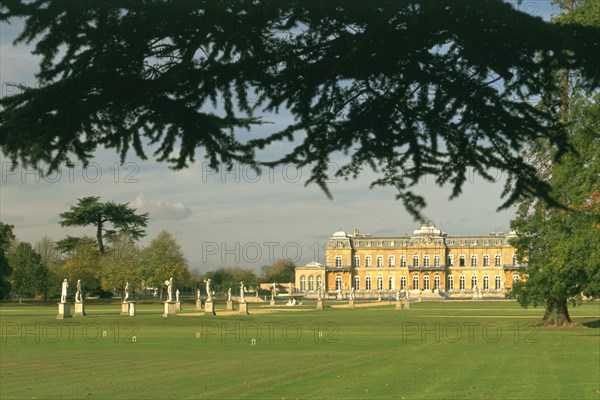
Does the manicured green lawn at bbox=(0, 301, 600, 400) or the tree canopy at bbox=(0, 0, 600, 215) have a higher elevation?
the tree canopy at bbox=(0, 0, 600, 215)

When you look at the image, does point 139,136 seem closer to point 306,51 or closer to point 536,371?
point 306,51

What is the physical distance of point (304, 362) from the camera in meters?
26.7

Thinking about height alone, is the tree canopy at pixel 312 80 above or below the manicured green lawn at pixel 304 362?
above

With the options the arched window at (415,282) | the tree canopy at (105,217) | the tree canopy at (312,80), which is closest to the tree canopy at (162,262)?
the tree canopy at (105,217)

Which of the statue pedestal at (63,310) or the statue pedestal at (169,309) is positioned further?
the statue pedestal at (63,310)

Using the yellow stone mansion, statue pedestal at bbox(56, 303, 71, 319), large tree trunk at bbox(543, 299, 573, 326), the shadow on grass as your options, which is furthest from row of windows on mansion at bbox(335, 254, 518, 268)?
large tree trunk at bbox(543, 299, 573, 326)

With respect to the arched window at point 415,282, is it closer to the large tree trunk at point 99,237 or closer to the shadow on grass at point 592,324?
the large tree trunk at point 99,237

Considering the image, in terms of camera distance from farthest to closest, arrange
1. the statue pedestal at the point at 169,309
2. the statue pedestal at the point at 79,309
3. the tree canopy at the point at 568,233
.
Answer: the statue pedestal at the point at 79,309
the statue pedestal at the point at 169,309
the tree canopy at the point at 568,233

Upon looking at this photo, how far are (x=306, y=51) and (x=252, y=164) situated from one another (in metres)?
0.84

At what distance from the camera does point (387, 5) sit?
566cm

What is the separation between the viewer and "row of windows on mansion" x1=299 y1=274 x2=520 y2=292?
133250 mm

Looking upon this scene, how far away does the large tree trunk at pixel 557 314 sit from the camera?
4017 centimetres

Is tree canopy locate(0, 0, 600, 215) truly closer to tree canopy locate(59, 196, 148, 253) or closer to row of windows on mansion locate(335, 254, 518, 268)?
tree canopy locate(59, 196, 148, 253)

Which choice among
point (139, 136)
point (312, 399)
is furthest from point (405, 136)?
point (312, 399)
